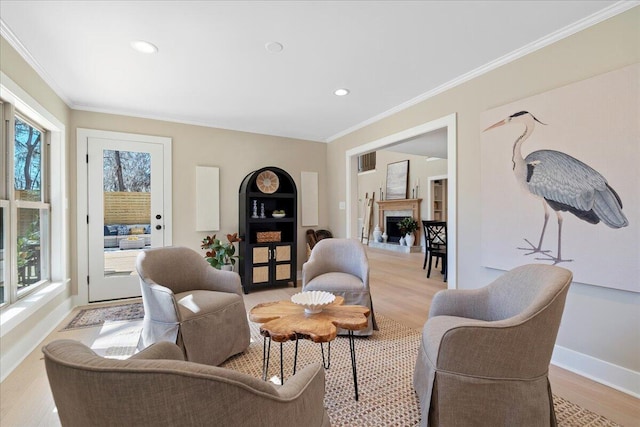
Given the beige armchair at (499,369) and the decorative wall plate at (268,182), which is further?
the decorative wall plate at (268,182)

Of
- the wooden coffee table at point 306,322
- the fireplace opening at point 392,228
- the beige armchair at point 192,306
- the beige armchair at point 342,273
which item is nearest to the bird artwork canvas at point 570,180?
the beige armchair at point 342,273

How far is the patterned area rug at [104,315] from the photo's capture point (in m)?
3.03

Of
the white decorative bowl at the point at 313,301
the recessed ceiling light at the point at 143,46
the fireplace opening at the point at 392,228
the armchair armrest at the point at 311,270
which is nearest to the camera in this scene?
the white decorative bowl at the point at 313,301

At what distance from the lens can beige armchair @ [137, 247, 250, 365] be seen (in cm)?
202

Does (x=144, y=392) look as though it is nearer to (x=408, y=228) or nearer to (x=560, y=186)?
(x=560, y=186)

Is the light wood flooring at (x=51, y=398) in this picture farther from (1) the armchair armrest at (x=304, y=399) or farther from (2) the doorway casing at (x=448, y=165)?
(1) the armchair armrest at (x=304, y=399)

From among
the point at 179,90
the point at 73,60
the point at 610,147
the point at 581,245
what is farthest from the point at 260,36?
the point at 581,245

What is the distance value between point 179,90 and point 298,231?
262 centimetres

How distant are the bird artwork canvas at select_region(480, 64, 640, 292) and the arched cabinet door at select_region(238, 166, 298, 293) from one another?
2633 millimetres

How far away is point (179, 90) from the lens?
121 inches

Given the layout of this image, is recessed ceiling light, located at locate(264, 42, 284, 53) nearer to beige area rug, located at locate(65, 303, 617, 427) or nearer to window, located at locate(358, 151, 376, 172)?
beige area rug, located at locate(65, 303, 617, 427)

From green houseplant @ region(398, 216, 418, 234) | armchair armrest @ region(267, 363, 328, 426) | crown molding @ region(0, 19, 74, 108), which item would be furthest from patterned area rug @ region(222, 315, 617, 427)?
green houseplant @ region(398, 216, 418, 234)

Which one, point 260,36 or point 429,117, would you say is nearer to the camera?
point 260,36

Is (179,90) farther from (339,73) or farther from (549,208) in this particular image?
(549,208)
